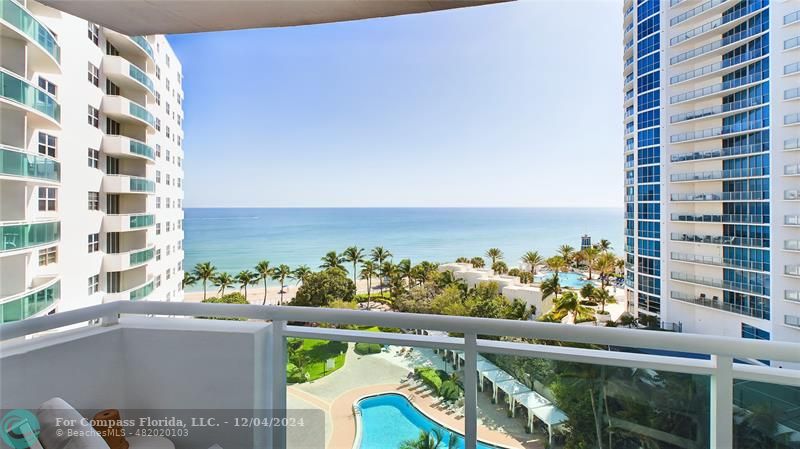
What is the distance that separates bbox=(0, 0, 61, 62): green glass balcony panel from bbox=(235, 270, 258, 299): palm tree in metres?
11.3

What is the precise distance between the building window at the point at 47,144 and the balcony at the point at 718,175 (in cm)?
1620

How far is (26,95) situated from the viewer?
20.7ft

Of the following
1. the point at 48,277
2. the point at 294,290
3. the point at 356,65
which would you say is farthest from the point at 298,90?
the point at 48,277

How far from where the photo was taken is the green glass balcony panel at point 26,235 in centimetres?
588

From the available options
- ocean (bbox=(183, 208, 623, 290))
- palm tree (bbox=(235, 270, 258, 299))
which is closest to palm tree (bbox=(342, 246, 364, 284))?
ocean (bbox=(183, 208, 623, 290))

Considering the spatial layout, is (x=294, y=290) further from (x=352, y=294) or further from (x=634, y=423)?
(x=634, y=423)

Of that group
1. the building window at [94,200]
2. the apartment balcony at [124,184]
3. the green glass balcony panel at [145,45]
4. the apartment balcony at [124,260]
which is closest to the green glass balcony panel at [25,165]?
the building window at [94,200]

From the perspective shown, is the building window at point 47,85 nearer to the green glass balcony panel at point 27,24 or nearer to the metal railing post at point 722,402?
the green glass balcony panel at point 27,24

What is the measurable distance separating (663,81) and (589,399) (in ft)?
48.0

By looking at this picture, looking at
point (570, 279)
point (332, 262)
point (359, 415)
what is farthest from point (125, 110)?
point (570, 279)

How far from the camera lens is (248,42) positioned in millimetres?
18562

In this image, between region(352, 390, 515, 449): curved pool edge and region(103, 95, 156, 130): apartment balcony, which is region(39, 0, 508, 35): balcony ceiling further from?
region(103, 95, 156, 130): apartment balcony

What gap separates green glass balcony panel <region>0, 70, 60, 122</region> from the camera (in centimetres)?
543

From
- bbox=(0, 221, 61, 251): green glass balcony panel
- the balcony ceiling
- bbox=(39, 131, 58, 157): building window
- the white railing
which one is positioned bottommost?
the white railing
